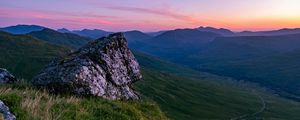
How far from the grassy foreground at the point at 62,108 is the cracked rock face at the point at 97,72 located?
4.08 feet

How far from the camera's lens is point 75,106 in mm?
16938

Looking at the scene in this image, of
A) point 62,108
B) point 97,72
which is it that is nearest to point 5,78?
point 97,72

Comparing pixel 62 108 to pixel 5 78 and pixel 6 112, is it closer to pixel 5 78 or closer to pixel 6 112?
pixel 6 112

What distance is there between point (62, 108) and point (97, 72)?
6959 mm

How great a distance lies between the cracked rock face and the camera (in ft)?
68.9

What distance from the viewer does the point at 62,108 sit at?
1634 cm

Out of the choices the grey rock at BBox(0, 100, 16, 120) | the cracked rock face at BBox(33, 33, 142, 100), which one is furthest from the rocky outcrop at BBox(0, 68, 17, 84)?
the grey rock at BBox(0, 100, 16, 120)

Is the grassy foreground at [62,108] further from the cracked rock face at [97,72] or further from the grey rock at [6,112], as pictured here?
the cracked rock face at [97,72]

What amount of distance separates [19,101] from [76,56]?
892 centimetres

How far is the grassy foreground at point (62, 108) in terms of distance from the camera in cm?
Answer: 1426

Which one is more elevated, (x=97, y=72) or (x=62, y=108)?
(x=97, y=72)

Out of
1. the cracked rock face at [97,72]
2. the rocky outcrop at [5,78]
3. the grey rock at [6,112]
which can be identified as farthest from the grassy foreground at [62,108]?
the rocky outcrop at [5,78]

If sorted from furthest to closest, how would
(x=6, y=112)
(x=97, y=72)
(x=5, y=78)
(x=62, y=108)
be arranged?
(x=5, y=78)
(x=97, y=72)
(x=62, y=108)
(x=6, y=112)

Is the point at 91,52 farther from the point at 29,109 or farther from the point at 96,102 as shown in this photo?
the point at 29,109
